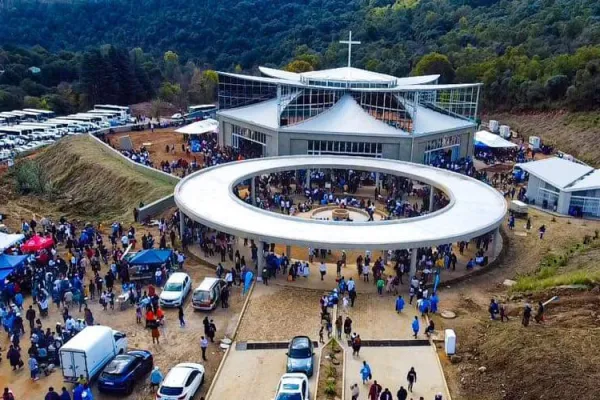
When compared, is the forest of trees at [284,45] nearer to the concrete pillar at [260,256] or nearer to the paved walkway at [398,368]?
the concrete pillar at [260,256]

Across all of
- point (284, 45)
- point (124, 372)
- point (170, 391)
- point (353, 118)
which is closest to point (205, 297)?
point (124, 372)

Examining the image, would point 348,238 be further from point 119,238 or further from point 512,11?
point 512,11

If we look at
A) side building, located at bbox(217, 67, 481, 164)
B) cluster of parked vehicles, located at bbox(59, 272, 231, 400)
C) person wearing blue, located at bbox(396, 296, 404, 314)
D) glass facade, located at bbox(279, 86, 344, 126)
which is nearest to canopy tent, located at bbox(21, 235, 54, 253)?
cluster of parked vehicles, located at bbox(59, 272, 231, 400)

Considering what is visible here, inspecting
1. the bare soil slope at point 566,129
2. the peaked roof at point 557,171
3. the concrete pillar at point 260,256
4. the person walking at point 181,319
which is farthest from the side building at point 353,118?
the person walking at point 181,319

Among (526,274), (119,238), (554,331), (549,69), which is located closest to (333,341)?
(554,331)

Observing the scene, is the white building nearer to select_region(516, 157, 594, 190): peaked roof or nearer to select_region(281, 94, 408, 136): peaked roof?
select_region(516, 157, 594, 190): peaked roof

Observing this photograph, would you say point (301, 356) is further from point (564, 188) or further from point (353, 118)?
point (353, 118)
